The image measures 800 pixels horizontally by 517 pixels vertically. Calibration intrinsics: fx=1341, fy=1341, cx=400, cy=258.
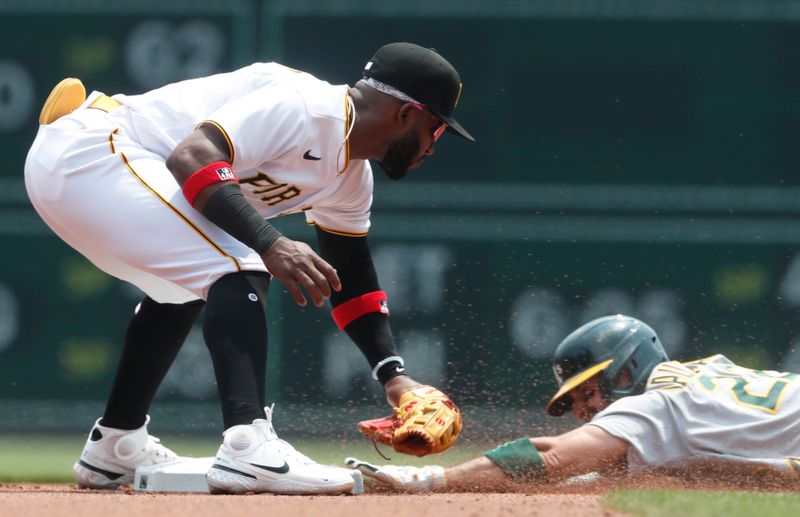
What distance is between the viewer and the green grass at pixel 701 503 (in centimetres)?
283

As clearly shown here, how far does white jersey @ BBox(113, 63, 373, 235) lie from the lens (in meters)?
3.29

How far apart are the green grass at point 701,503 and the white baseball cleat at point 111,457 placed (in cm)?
136

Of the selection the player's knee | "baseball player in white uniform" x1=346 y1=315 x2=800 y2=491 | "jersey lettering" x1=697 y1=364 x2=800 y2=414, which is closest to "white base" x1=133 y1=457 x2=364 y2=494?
"baseball player in white uniform" x1=346 y1=315 x2=800 y2=491

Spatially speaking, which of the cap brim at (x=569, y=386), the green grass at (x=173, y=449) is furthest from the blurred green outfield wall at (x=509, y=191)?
the cap brim at (x=569, y=386)

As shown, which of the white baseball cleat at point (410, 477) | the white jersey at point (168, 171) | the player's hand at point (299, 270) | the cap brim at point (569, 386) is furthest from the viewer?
the cap brim at point (569, 386)

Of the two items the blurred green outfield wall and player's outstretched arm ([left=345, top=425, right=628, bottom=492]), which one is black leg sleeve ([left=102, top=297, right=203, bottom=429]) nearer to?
player's outstretched arm ([left=345, top=425, right=628, bottom=492])

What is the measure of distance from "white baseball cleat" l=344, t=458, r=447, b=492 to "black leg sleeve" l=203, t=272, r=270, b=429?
2.05 ft

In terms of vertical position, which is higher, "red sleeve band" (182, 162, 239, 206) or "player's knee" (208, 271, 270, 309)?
"red sleeve band" (182, 162, 239, 206)

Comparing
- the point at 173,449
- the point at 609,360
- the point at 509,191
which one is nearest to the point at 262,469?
the point at 609,360

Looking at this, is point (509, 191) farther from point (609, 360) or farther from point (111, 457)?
point (111, 457)

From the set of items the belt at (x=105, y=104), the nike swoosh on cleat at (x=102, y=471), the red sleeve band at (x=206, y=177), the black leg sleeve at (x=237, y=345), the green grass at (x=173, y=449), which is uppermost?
the belt at (x=105, y=104)

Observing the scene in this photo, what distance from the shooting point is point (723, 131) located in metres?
6.17

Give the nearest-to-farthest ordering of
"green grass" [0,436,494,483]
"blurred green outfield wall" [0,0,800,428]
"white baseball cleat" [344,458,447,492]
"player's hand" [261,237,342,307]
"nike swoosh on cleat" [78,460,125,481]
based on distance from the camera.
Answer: "player's hand" [261,237,342,307] < "white baseball cleat" [344,458,447,492] < "nike swoosh on cleat" [78,460,125,481] < "green grass" [0,436,494,483] < "blurred green outfield wall" [0,0,800,428]

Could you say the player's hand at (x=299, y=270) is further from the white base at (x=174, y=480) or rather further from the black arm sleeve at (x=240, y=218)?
the white base at (x=174, y=480)
